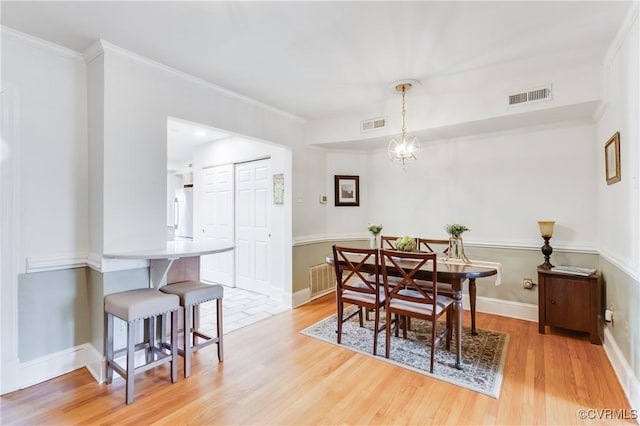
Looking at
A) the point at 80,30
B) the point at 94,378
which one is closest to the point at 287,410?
the point at 94,378

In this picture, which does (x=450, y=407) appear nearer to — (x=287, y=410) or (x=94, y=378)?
(x=287, y=410)

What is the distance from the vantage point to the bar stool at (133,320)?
2047 millimetres

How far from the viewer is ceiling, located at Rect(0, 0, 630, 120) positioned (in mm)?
1902

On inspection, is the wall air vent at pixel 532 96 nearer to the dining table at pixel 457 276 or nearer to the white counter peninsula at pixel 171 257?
the dining table at pixel 457 276

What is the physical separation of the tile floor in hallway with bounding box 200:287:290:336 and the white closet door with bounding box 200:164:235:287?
24.1 inches

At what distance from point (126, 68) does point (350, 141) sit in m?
2.52

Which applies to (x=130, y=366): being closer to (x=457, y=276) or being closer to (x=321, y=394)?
(x=321, y=394)

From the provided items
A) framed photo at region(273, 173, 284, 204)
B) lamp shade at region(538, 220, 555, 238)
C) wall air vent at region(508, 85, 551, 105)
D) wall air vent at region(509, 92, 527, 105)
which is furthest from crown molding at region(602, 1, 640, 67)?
framed photo at region(273, 173, 284, 204)

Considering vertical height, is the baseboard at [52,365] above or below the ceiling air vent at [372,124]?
below

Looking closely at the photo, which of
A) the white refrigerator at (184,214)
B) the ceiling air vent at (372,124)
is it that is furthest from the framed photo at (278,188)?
the white refrigerator at (184,214)

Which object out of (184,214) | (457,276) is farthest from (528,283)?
(184,214)

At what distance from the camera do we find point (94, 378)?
229cm

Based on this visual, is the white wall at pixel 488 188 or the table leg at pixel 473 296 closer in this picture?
the table leg at pixel 473 296

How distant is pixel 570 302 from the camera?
115 inches
